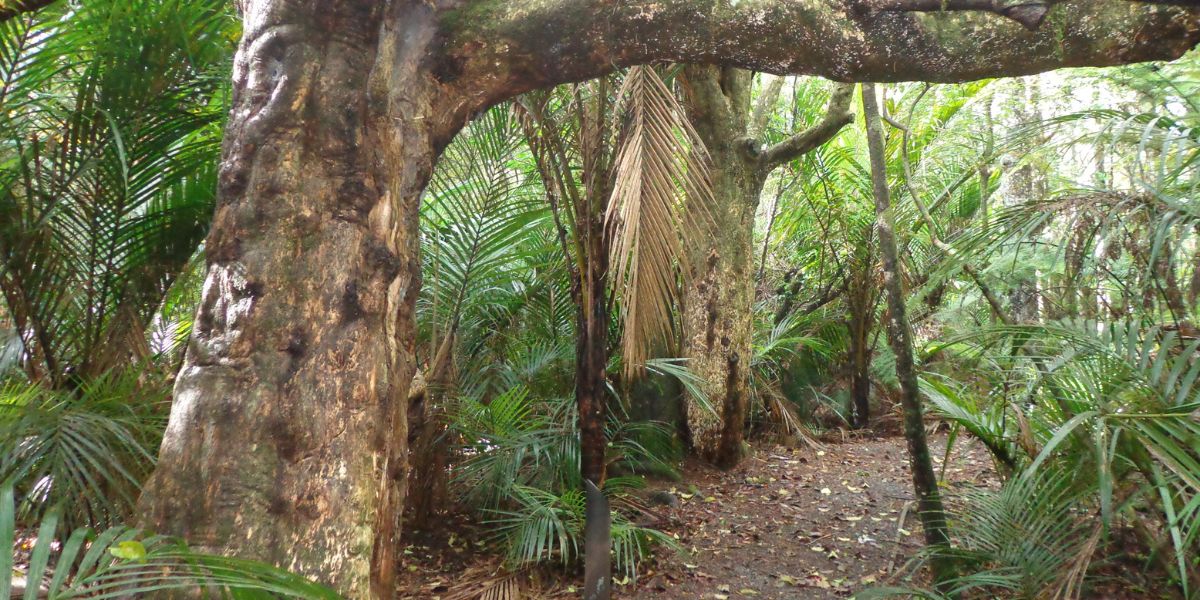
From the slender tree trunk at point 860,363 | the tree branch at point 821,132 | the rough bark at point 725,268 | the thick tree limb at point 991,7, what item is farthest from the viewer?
the slender tree trunk at point 860,363

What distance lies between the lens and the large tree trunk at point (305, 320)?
6.45 ft

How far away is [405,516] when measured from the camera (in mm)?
4348

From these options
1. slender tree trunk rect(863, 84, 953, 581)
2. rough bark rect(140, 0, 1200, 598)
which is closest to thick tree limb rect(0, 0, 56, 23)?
rough bark rect(140, 0, 1200, 598)

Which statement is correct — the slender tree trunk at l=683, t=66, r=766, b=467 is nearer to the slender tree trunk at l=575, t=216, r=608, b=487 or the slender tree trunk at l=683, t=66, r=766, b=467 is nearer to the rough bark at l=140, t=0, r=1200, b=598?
the slender tree trunk at l=575, t=216, r=608, b=487

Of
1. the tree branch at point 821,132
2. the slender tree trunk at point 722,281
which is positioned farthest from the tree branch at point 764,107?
the slender tree trunk at point 722,281

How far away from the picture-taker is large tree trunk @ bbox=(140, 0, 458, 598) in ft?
6.45

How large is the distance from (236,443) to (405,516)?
252 cm

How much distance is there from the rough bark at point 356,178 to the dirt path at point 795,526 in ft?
5.96

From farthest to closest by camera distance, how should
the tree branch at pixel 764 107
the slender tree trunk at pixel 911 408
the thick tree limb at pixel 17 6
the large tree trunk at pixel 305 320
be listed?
the tree branch at pixel 764 107 < the slender tree trunk at pixel 911 408 < the thick tree limb at pixel 17 6 < the large tree trunk at pixel 305 320

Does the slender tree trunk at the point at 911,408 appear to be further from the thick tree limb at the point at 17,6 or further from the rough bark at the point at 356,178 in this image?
the thick tree limb at the point at 17,6

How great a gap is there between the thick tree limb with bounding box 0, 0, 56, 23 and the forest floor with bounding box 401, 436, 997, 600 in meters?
2.80

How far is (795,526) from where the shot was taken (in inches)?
184

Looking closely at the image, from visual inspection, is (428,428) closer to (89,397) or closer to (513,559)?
(513,559)

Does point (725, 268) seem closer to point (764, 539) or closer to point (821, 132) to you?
point (821, 132)
